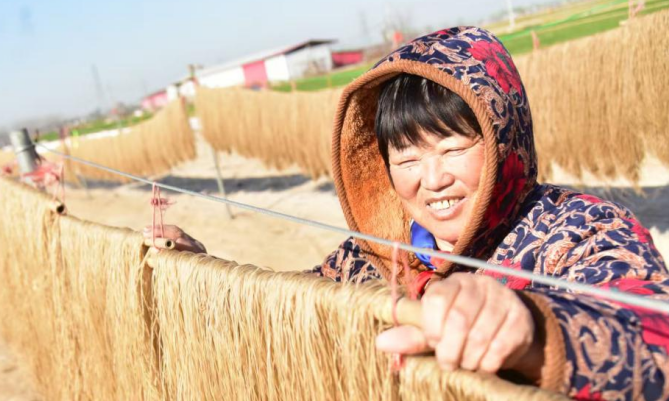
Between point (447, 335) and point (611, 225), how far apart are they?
48 centimetres

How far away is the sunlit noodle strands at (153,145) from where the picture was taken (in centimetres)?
1160

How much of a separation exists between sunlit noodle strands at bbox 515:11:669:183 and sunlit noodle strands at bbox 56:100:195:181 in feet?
25.5

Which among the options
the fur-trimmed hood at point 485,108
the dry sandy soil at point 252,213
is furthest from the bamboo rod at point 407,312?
the dry sandy soil at point 252,213

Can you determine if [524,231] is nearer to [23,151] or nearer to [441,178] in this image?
[441,178]

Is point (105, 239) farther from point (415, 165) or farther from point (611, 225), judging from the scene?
point (611, 225)

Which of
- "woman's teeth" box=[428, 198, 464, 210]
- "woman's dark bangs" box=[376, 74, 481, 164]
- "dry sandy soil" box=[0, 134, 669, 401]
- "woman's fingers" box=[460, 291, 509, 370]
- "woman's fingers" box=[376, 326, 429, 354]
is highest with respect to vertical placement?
"woman's dark bangs" box=[376, 74, 481, 164]

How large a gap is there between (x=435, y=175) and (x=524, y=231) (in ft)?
0.74

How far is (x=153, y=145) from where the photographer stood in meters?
12.2

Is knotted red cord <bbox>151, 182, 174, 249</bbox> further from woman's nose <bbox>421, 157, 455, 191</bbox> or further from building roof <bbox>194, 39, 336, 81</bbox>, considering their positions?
building roof <bbox>194, 39, 336, 81</bbox>

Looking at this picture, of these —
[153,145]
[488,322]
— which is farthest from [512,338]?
[153,145]

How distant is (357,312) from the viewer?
2.75 ft

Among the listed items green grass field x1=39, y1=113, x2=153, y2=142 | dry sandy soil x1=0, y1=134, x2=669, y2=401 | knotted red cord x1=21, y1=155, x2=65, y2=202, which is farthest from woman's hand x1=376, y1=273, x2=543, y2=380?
green grass field x1=39, y1=113, x2=153, y2=142

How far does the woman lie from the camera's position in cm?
65

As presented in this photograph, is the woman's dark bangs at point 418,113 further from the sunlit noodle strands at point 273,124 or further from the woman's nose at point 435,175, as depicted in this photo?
the sunlit noodle strands at point 273,124
